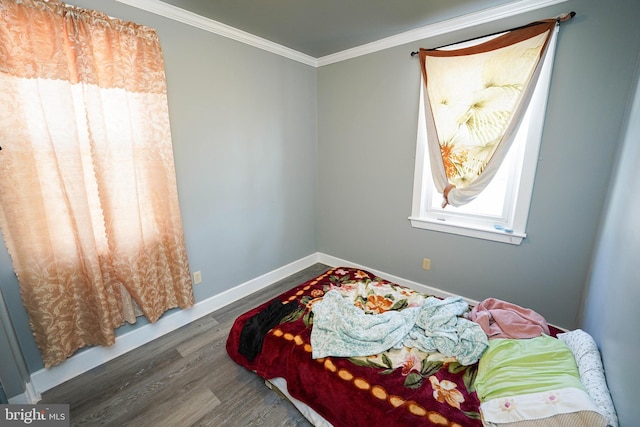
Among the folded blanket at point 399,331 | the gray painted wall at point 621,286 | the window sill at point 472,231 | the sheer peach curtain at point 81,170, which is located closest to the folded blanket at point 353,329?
the folded blanket at point 399,331

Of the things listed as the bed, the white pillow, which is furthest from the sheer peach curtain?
the white pillow

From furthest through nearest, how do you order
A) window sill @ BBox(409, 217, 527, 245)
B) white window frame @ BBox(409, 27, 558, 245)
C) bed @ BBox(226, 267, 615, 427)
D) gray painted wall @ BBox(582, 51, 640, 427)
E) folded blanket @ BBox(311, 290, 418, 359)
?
window sill @ BBox(409, 217, 527, 245) < white window frame @ BBox(409, 27, 558, 245) < folded blanket @ BBox(311, 290, 418, 359) < bed @ BBox(226, 267, 615, 427) < gray painted wall @ BBox(582, 51, 640, 427)

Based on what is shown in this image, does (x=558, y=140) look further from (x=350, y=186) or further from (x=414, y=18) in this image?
(x=350, y=186)

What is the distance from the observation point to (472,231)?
232 centimetres

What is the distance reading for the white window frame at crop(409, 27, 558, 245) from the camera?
192 centimetres

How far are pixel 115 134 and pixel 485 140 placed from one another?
274 cm

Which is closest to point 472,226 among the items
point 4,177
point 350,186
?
point 350,186

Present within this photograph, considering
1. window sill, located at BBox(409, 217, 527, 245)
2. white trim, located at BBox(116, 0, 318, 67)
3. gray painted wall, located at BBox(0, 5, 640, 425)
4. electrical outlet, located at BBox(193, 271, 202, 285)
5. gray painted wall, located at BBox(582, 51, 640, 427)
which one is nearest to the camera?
gray painted wall, located at BBox(582, 51, 640, 427)

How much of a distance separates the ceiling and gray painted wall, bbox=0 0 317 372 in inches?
8.7

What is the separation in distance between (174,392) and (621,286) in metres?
2.47

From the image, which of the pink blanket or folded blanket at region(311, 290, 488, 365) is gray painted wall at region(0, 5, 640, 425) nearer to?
the pink blanket

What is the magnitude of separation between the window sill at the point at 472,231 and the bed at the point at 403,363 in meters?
0.77

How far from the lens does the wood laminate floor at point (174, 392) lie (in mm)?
1477

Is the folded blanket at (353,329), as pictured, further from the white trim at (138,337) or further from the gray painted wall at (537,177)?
the white trim at (138,337)
